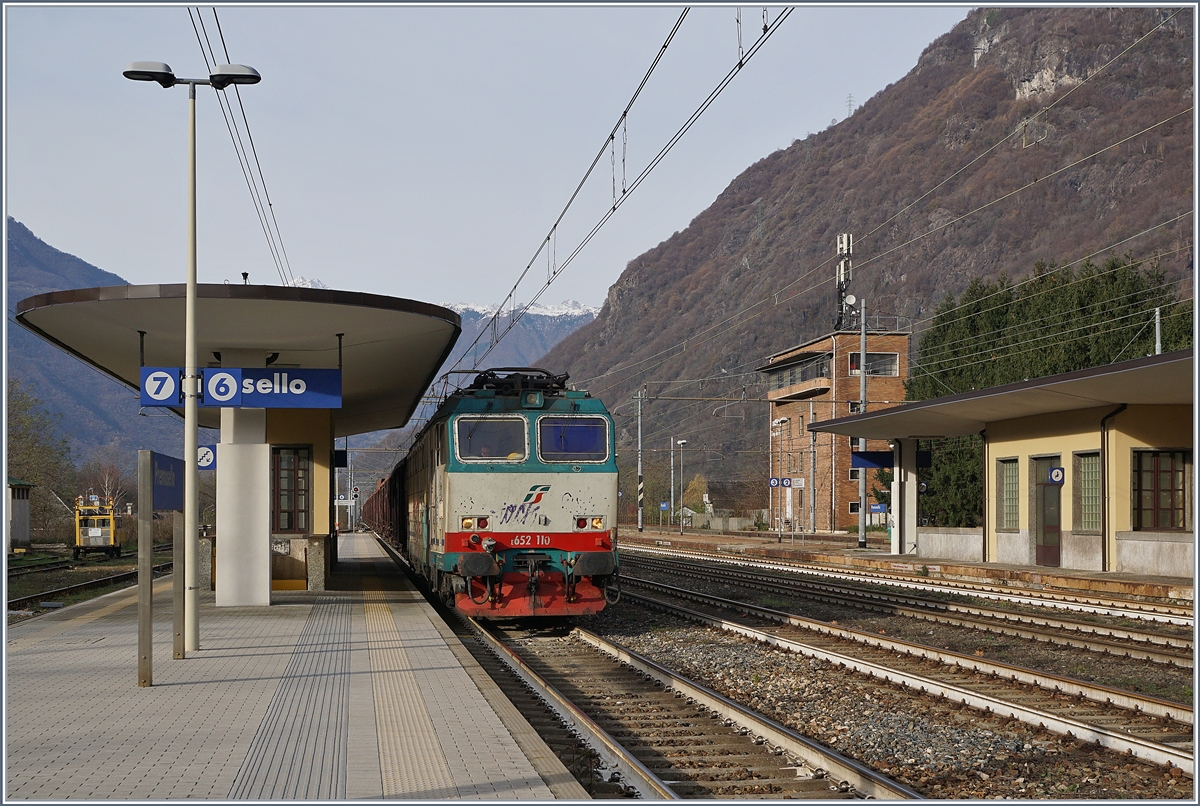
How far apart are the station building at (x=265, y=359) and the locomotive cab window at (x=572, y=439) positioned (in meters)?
2.10

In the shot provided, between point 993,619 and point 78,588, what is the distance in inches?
788

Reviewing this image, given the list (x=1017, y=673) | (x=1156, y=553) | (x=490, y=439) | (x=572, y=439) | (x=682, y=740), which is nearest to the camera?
(x=682, y=740)

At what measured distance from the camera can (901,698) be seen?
10.2 metres

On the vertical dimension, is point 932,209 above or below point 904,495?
above

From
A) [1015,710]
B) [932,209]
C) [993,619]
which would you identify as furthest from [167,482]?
[932,209]

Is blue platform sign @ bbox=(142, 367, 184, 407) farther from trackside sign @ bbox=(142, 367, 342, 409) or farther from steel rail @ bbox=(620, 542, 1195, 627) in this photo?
steel rail @ bbox=(620, 542, 1195, 627)

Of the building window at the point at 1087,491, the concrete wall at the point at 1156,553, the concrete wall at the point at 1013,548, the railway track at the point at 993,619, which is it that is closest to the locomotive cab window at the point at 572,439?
the railway track at the point at 993,619

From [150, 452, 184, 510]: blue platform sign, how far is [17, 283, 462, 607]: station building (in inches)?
107

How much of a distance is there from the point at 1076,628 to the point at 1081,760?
790cm

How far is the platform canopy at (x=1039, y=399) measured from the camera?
755 inches

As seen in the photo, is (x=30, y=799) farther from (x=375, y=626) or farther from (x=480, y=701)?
(x=375, y=626)

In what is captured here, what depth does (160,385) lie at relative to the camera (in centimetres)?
1496

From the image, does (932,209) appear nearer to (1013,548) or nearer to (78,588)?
(1013,548)

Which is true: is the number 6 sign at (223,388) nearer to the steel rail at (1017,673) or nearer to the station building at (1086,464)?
the steel rail at (1017,673)
